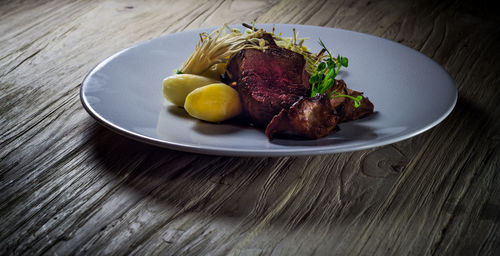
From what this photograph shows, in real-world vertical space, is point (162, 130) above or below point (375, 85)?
above

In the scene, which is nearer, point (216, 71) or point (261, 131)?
point (261, 131)

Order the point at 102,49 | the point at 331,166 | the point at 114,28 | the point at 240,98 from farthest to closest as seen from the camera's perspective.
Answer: the point at 114,28, the point at 102,49, the point at 240,98, the point at 331,166

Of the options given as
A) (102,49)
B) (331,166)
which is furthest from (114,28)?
(331,166)

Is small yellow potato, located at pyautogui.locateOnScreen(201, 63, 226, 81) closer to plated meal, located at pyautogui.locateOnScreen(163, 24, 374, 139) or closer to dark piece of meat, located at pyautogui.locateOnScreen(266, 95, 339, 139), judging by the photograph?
plated meal, located at pyautogui.locateOnScreen(163, 24, 374, 139)

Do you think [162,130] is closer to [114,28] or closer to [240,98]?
[240,98]

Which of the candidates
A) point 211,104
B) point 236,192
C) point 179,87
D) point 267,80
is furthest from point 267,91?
point 236,192

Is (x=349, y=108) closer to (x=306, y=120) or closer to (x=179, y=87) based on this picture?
(x=306, y=120)
